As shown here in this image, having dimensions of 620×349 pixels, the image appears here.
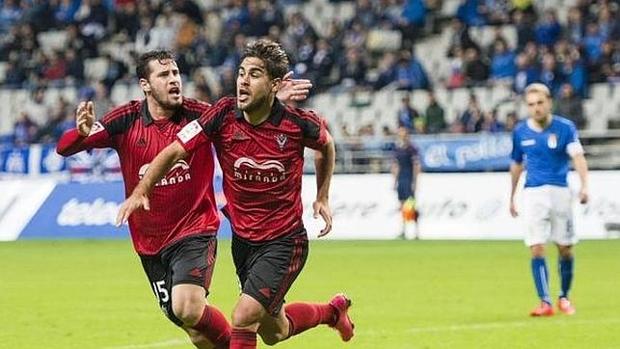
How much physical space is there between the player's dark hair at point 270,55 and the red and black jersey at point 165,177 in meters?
0.95

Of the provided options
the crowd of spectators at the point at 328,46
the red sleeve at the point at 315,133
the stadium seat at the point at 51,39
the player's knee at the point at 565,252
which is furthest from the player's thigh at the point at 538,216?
the stadium seat at the point at 51,39

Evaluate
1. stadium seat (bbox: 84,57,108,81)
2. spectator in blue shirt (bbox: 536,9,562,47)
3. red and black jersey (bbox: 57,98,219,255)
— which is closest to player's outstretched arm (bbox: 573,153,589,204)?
red and black jersey (bbox: 57,98,219,255)

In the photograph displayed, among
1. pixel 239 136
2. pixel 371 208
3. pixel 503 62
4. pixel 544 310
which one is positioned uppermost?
pixel 239 136

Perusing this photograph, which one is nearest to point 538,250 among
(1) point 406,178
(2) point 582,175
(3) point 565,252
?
(3) point 565,252

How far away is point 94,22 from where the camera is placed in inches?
1412

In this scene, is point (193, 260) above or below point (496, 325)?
above

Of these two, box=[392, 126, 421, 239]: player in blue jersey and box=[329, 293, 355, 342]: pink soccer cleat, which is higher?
box=[329, 293, 355, 342]: pink soccer cleat

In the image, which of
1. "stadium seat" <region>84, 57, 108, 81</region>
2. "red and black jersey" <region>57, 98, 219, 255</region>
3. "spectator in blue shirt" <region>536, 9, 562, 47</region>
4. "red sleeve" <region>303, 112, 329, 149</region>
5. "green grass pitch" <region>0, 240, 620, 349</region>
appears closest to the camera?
"red sleeve" <region>303, 112, 329, 149</region>

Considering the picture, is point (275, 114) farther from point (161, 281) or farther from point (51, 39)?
point (51, 39)

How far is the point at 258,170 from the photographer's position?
8.88m

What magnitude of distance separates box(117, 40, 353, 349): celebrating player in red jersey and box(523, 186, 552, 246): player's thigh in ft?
16.8

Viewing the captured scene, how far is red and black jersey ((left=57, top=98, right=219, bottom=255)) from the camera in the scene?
949 cm

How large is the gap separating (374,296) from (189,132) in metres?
7.40

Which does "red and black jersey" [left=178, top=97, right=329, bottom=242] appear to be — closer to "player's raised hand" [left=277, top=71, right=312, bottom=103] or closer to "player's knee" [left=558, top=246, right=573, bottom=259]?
"player's raised hand" [left=277, top=71, right=312, bottom=103]
